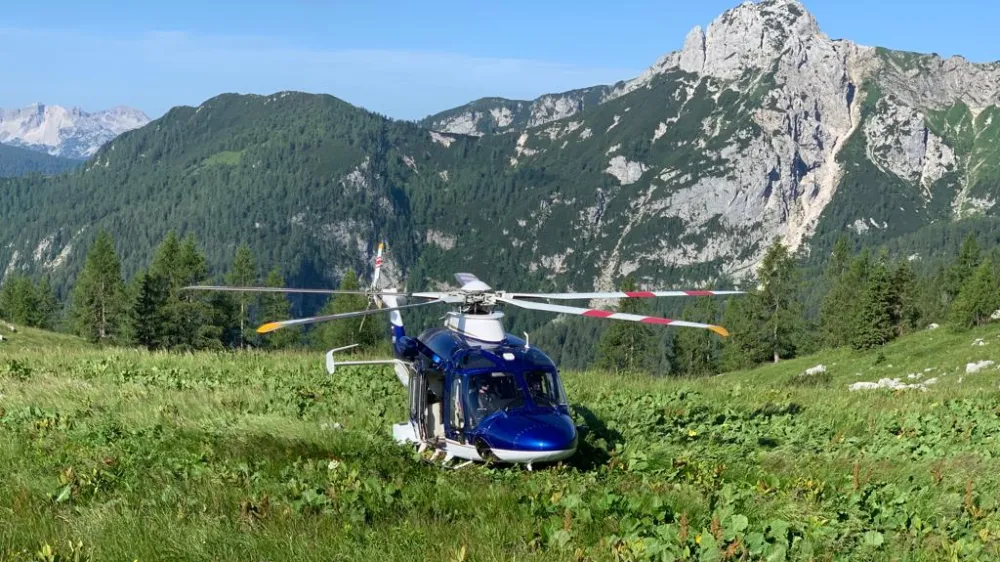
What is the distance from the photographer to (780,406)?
16.1 metres

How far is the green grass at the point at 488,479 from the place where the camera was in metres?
7.28

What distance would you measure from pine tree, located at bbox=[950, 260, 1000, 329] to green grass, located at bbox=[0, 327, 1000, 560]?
50.1 meters

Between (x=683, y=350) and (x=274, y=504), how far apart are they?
86.2 meters

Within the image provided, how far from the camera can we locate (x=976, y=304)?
206 feet

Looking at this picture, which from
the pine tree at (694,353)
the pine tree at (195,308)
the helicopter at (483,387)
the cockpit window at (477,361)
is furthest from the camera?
the pine tree at (694,353)

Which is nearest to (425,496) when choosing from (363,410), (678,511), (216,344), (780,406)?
(678,511)

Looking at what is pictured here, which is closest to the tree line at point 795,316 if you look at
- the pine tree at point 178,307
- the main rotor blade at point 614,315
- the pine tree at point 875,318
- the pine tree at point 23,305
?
the pine tree at point 875,318

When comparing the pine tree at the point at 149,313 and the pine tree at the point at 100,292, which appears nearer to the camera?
the pine tree at the point at 149,313

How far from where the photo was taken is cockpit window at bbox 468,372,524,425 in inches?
464

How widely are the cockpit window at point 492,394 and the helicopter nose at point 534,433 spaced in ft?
1.53

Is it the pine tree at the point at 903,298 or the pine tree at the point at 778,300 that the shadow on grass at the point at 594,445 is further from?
the pine tree at the point at 778,300

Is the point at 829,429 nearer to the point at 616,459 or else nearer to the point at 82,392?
the point at 616,459

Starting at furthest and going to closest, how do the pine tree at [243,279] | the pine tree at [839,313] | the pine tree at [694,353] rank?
the pine tree at [694,353] < the pine tree at [839,313] < the pine tree at [243,279]

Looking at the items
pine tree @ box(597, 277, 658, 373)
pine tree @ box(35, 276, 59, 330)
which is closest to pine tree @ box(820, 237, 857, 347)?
pine tree @ box(597, 277, 658, 373)
